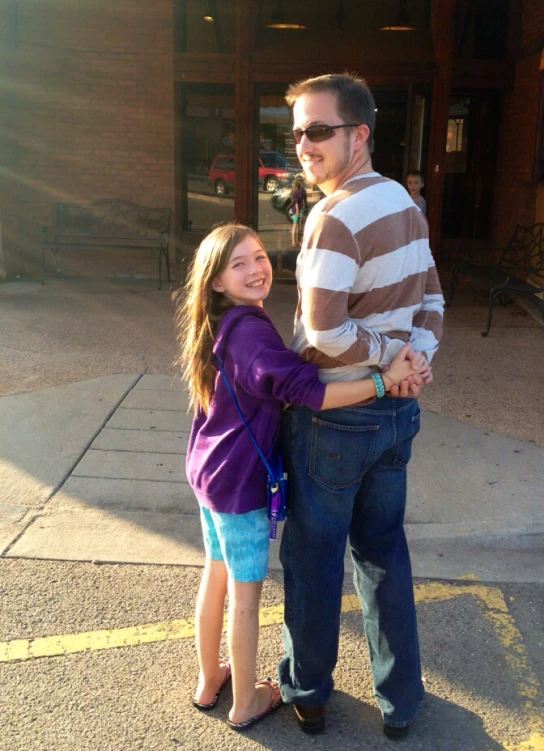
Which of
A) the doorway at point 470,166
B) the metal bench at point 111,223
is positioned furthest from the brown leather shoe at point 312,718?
the doorway at point 470,166

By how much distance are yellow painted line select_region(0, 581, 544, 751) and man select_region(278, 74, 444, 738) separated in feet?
1.69

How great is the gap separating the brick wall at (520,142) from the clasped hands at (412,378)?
7.70 metres

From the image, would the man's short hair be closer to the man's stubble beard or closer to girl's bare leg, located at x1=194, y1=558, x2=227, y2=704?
the man's stubble beard

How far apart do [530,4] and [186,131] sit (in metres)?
4.65

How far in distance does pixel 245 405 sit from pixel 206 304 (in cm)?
34

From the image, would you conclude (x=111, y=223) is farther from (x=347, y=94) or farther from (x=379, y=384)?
(x=379, y=384)

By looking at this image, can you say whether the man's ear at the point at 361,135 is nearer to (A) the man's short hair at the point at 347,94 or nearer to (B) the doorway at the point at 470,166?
(A) the man's short hair at the point at 347,94

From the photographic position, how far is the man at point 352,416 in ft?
6.72

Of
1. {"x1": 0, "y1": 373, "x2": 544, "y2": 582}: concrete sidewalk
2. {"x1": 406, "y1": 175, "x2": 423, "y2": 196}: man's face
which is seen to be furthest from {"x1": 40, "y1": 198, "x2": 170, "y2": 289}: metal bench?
{"x1": 0, "y1": 373, "x2": 544, "y2": 582}: concrete sidewalk

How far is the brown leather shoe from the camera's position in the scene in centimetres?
250

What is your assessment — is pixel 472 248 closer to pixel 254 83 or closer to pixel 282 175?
pixel 282 175

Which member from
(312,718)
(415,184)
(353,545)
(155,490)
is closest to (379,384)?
(353,545)

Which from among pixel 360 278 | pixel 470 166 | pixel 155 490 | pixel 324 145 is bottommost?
pixel 155 490

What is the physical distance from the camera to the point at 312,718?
2.50m
